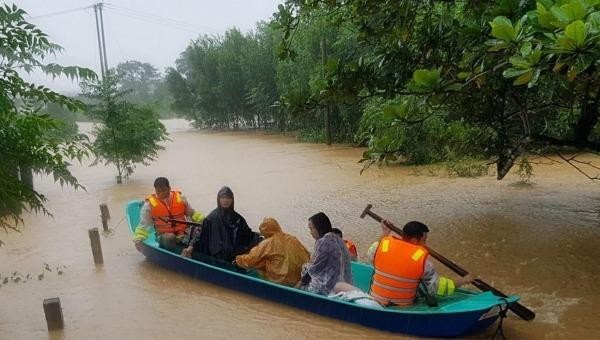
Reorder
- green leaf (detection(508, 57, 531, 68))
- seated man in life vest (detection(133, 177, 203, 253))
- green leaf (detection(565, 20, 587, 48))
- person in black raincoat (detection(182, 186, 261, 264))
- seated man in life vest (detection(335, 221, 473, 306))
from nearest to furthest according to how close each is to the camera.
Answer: green leaf (detection(565, 20, 587, 48)) → green leaf (detection(508, 57, 531, 68)) → seated man in life vest (detection(335, 221, 473, 306)) → person in black raincoat (detection(182, 186, 261, 264)) → seated man in life vest (detection(133, 177, 203, 253))

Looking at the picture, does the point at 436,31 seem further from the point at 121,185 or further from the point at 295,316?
the point at 121,185

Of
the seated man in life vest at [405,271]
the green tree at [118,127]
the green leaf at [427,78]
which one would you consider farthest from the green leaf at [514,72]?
the green tree at [118,127]

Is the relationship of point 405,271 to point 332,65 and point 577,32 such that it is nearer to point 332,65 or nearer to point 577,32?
point 332,65

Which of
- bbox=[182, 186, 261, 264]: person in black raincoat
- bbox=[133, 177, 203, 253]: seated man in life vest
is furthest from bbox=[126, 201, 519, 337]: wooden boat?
bbox=[133, 177, 203, 253]: seated man in life vest

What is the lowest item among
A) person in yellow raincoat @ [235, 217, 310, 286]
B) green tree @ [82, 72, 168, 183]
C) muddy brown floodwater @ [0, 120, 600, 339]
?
muddy brown floodwater @ [0, 120, 600, 339]

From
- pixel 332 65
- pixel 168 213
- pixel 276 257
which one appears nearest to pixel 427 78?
pixel 332 65

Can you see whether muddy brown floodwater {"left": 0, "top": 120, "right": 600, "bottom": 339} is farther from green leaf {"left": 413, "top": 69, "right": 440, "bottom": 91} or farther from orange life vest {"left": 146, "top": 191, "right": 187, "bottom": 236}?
green leaf {"left": 413, "top": 69, "right": 440, "bottom": 91}

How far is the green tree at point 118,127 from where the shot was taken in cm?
1459

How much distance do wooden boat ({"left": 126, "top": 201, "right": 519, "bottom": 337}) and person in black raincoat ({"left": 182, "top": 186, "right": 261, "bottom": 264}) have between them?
12.3 inches

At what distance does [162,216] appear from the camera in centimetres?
738

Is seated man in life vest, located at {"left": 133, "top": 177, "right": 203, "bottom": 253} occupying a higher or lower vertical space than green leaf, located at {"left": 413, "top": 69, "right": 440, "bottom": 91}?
lower

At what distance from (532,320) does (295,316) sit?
88.8 inches

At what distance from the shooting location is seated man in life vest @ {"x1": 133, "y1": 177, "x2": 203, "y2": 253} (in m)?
7.32

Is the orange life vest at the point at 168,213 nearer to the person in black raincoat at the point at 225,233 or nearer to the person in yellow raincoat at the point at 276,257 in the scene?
the person in black raincoat at the point at 225,233
